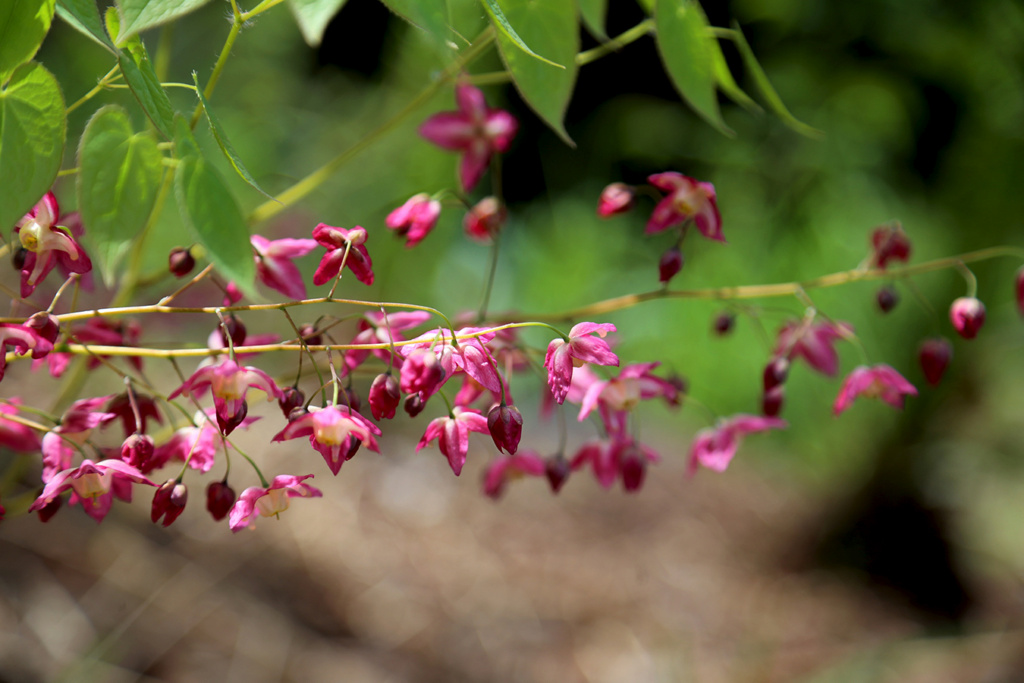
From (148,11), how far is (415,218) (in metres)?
0.37

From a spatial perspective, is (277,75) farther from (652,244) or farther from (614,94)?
(652,244)

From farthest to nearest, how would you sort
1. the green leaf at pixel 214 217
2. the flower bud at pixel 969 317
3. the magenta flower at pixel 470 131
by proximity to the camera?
the magenta flower at pixel 470 131
the flower bud at pixel 969 317
the green leaf at pixel 214 217

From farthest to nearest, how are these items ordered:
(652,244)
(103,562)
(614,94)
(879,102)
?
(614,94)
(652,244)
(879,102)
(103,562)

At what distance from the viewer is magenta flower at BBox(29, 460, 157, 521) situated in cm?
44

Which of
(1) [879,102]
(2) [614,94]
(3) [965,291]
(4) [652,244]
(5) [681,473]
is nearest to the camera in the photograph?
(3) [965,291]

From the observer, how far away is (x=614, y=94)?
124 inches

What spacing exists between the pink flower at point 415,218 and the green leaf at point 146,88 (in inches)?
12.2

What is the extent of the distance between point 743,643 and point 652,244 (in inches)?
65.0

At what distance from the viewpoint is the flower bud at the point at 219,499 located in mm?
522

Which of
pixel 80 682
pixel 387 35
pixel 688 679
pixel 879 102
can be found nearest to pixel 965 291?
pixel 879 102

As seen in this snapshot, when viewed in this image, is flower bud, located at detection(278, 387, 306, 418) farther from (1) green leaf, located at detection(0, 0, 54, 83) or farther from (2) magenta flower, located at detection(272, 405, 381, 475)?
(1) green leaf, located at detection(0, 0, 54, 83)

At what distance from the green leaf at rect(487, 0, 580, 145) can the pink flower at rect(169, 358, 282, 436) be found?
0.24m

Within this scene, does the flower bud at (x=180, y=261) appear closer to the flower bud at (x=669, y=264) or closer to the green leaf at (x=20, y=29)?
the green leaf at (x=20, y=29)

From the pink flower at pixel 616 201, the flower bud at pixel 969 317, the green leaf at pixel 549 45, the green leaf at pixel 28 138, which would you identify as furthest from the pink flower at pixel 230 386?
the flower bud at pixel 969 317
